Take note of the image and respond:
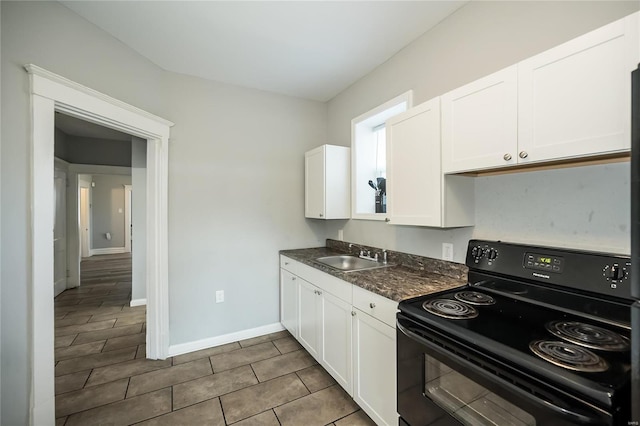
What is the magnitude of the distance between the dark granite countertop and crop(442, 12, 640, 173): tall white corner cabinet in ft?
2.30

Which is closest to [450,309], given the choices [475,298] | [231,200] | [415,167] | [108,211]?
[475,298]

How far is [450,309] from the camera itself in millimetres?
1184

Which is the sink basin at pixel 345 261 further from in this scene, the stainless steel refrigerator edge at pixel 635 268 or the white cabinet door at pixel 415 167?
the stainless steel refrigerator edge at pixel 635 268

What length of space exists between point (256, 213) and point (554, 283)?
2.51 m

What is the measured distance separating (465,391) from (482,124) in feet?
3.88

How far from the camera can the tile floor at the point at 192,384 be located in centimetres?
180

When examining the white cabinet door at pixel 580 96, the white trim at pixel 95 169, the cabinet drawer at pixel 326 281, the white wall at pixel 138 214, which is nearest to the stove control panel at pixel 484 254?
the white cabinet door at pixel 580 96

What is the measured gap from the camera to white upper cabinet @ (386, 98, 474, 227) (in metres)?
1.57

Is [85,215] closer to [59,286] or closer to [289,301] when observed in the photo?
[59,286]

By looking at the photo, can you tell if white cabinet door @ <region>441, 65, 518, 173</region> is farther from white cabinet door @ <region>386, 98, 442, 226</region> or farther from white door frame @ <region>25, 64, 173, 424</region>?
white door frame @ <region>25, 64, 173, 424</region>

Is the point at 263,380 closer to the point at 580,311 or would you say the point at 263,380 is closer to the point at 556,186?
the point at 580,311

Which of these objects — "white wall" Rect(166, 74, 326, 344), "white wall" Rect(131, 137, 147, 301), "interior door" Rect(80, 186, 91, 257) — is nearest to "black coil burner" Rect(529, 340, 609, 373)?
"white wall" Rect(166, 74, 326, 344)

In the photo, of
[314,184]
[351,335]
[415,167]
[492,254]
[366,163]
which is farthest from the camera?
[314,184]

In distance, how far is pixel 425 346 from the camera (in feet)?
3.66
